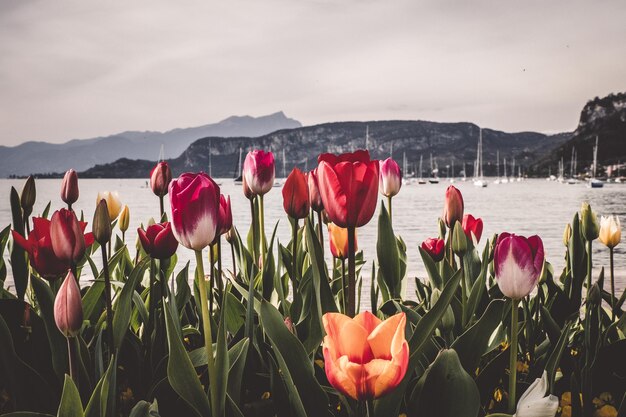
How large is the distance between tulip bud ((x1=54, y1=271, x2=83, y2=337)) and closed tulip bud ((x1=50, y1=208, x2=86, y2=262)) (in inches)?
6.9

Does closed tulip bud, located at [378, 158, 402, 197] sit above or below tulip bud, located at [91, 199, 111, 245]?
above

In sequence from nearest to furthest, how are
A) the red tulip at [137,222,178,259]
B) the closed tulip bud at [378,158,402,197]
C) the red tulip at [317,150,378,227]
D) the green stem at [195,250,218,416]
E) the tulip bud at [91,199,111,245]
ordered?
1. the green stem at [195,250,218,416]
2. the red tulip at [317,150,378,227]
3. the tulip bud at [91,199,111,245]
4. the red tulip at [137,222,178,259]
5. the closed tulip bud at [378,158,402,197]

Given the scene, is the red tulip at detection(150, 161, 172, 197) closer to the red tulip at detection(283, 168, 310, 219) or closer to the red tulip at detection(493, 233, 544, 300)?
the red tulip at detection(283, 168, 310, 219)

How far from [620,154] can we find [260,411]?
4892 inches

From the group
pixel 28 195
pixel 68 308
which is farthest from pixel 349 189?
pixel 28 195

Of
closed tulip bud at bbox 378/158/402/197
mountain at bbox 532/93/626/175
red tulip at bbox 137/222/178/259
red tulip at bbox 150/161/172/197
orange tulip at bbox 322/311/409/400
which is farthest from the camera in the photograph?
mountain at bbox 532/93/626/175

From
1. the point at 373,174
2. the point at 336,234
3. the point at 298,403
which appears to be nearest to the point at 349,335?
the point at 298,403

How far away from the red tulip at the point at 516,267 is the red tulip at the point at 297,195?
751 millimetres

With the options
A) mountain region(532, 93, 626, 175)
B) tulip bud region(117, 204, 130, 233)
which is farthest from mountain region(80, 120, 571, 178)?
tulip bud region(117, 204, 130, 233)

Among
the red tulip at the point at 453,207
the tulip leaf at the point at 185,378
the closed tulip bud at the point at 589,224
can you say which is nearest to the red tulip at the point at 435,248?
the red tulip at the point at 453,207

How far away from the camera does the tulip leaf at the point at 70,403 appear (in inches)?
39.5

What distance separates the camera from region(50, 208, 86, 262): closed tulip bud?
1274mm

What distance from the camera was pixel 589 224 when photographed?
1962mm

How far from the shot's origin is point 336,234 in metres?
2.14
